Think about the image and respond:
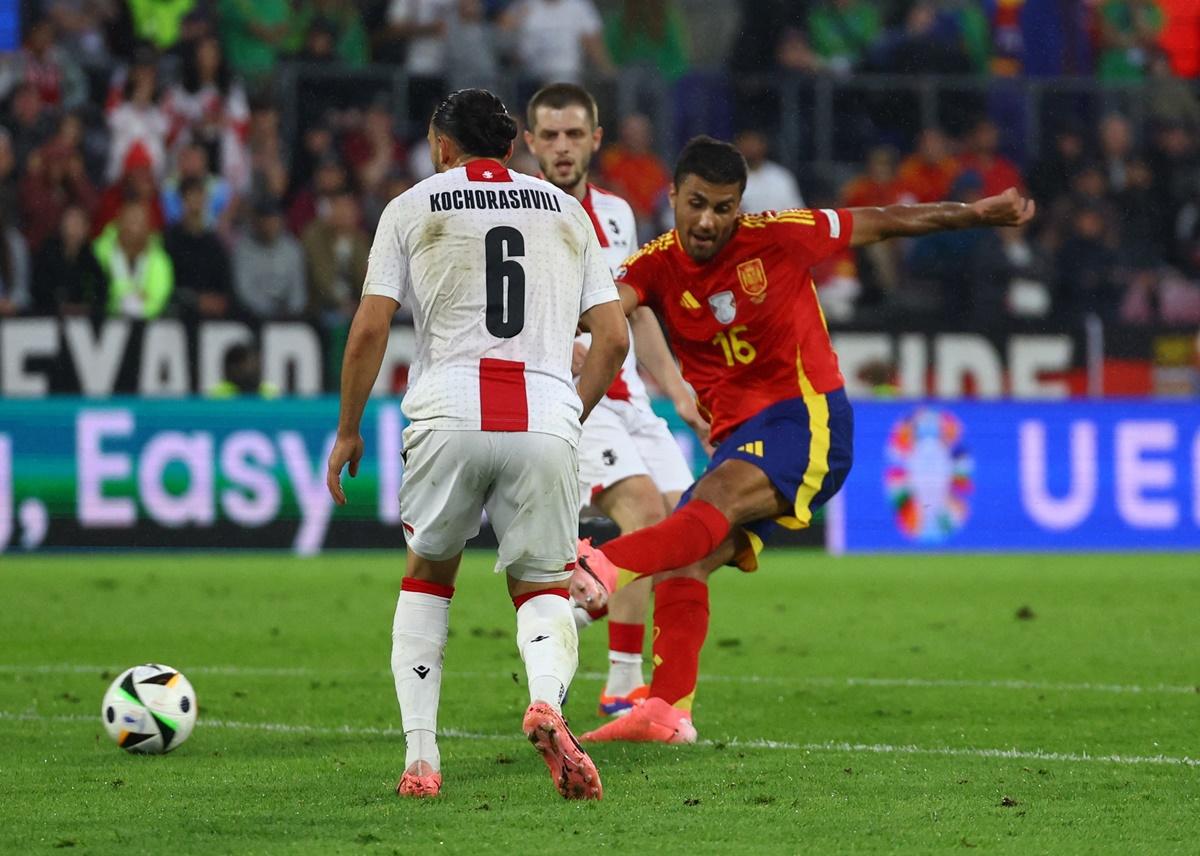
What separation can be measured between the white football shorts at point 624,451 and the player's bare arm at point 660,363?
0.29 m

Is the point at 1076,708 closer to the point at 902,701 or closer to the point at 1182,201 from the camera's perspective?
the point at 902,701

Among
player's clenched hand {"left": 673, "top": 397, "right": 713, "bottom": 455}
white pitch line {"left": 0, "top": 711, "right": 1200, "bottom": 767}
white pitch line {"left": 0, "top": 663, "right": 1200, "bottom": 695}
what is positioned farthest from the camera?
white pitch line {"left": 0, "top": 663, "right": 1200, "bottom": 695}

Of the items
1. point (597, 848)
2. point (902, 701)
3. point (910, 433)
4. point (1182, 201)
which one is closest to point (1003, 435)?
point (910, 433)

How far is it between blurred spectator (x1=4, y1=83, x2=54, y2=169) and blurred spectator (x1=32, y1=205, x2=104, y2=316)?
1198 mm

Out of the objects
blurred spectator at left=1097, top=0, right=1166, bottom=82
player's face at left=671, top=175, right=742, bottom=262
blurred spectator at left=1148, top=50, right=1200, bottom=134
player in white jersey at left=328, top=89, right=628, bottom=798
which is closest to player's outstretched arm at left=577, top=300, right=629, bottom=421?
player in white jersey at left=328, top=89, right=628, bottom=798

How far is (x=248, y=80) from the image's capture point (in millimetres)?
18062

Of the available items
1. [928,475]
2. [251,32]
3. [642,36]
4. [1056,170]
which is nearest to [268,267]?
[251,32]

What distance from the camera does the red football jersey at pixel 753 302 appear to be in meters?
6.88

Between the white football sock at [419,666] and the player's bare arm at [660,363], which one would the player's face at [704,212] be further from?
the white football sock at [419,666]

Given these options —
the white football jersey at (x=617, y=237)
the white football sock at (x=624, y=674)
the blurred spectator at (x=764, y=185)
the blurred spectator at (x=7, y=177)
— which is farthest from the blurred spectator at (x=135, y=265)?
the white football sock at (x=624, y=674)

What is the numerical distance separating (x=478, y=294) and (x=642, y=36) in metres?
14.2

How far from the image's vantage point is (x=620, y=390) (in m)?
8.02

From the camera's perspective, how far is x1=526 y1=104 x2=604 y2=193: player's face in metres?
7.71

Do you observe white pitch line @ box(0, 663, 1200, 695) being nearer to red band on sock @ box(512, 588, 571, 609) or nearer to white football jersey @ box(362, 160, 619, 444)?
red band on sock @ box(512, 588, 571, 609)
